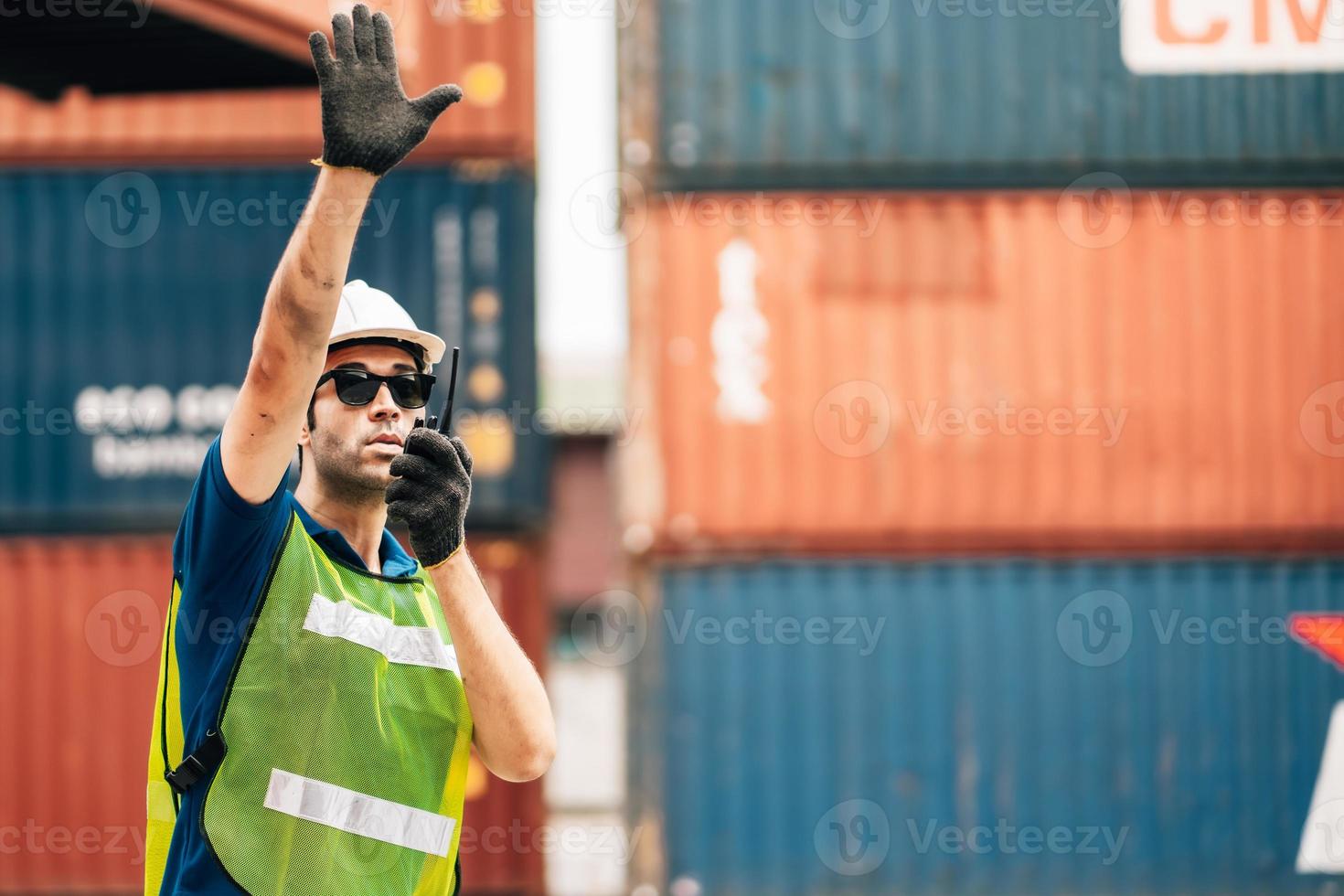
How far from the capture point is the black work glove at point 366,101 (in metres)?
2.13

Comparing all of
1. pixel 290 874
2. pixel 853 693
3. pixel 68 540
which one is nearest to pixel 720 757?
pixel 853 693

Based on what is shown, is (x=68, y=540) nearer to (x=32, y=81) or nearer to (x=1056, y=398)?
(x=32, y=81)

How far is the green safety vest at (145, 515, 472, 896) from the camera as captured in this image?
2496 millimetres

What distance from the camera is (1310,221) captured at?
884 centimetres
